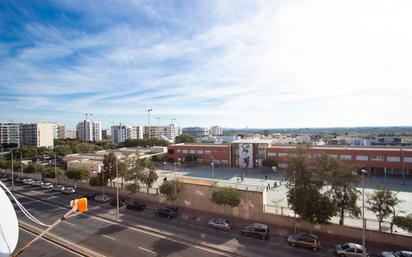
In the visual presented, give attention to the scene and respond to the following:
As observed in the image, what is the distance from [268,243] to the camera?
872 inches

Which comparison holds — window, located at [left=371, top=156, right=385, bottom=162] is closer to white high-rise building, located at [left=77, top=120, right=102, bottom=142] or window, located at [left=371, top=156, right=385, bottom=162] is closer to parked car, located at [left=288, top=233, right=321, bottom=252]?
parked car, located at [left=288, top=233, right=321, bottom=252]

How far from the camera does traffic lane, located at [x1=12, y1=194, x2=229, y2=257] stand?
20.2 metres

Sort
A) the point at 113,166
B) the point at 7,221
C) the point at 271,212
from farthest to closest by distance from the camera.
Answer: the point at 113,166 < the point at 271,212 < the point at 7,221

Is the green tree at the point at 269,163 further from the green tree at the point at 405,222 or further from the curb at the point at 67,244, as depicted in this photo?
the curb at the point at 67,244

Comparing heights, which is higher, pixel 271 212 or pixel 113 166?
pixel 113 166

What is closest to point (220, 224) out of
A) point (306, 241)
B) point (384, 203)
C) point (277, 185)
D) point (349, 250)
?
point (306, 241)

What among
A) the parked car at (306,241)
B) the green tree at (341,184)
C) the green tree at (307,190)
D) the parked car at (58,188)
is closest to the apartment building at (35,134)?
the parked car at (58,188)

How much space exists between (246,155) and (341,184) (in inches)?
1633

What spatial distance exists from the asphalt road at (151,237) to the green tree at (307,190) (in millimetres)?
2746

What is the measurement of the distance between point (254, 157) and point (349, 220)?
38.7m

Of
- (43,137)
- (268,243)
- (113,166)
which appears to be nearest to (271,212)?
(268,243)

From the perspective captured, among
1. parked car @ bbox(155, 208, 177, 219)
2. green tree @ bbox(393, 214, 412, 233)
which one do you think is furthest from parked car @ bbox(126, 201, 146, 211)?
green tree @ bbox(393, 214, 412, 233)

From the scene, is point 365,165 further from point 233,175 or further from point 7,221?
point 7,221

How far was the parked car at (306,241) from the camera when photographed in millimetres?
20703
